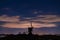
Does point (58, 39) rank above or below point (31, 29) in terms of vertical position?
below

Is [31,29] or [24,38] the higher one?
[31,29]

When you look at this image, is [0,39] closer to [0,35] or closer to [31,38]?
[0,35]

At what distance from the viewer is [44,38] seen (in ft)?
236

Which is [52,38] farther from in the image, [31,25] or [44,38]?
[31,25]

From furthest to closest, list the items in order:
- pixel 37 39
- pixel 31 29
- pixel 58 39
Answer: pixel 58 39 < pixel 37 39 < pixel 31 29

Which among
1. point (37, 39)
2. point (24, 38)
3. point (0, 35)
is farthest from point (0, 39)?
point (37, 39)

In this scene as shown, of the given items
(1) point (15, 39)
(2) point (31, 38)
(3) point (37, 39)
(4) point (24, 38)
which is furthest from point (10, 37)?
(2) point (31, 38)

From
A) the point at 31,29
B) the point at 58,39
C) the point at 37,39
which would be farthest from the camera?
the point at 58,39

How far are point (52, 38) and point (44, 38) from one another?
7.08m

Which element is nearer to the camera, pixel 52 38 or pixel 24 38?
pixel 24 38

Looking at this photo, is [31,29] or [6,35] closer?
[31,29]

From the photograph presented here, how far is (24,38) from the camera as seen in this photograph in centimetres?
7250

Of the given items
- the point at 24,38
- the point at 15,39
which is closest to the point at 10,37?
the point at 15,39

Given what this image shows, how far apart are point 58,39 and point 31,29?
69.4 feet
